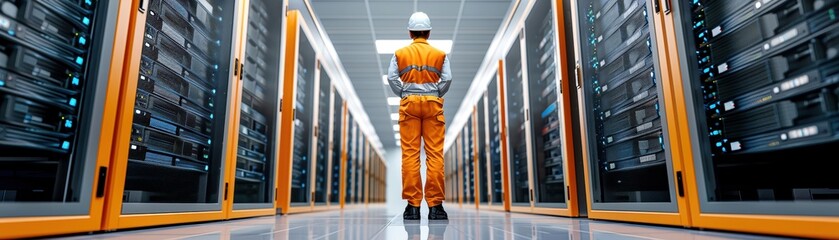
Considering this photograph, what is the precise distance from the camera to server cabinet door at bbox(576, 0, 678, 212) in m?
1.87

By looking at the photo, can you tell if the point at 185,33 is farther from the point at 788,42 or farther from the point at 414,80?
the point at 788,42

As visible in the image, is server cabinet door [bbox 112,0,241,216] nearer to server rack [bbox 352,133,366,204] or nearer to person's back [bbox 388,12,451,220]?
person's back [bbox 388,12,451,220]

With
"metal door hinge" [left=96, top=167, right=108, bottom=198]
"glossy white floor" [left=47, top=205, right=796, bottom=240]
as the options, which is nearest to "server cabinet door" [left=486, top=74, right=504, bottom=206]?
"glossy white floor" [left=47, top=205, right=796, bottom=240]

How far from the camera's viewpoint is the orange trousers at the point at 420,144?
258 cm

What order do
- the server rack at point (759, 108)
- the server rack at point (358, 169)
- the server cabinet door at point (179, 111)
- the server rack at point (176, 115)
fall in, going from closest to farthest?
1. the server rack at point (759, 108)
2. the server rack at point (176, 115)
3. the server cabinet door at point (179, 111)
4. the server rack at point (358, 169)

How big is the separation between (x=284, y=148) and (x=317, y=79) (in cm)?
111

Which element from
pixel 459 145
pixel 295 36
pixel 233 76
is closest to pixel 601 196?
pixel 233 76

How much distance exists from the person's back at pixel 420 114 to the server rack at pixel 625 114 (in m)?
0.87

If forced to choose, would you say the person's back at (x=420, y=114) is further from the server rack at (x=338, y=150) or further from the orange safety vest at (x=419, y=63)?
the server rack at (x=338, y=150)

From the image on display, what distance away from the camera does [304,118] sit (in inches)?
170

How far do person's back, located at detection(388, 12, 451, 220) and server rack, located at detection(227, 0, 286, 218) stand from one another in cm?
103

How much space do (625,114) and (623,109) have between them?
0.10ft

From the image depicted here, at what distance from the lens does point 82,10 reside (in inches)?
55.9

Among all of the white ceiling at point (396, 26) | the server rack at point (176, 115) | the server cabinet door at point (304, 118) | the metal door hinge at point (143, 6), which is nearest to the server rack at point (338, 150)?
the white ceiling at point (396, 26)
